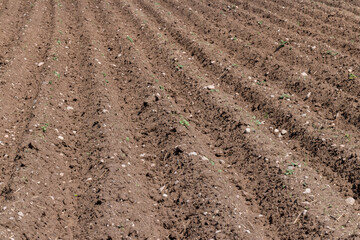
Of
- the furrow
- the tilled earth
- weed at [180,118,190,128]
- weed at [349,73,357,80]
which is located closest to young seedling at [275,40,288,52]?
the tilled earth

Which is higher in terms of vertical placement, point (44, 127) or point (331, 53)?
point (331, 53)

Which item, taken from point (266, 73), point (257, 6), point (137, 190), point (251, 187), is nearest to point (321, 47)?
point (266, 73)

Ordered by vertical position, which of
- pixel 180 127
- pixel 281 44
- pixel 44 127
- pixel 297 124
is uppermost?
pixel 281 44

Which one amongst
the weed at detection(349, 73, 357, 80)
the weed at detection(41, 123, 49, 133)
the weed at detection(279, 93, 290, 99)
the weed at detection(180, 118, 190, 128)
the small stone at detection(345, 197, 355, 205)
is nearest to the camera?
the small stone at detection(345, 197, 355, 205)

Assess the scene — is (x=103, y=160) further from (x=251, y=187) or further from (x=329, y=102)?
(x=329, y=102)

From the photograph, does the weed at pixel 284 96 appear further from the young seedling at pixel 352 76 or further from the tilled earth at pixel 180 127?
the young seedling at pixel 352 76

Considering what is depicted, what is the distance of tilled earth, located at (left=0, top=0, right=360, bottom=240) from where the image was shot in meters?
3.52

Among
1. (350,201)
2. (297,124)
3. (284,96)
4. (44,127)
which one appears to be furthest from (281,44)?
(44,127)

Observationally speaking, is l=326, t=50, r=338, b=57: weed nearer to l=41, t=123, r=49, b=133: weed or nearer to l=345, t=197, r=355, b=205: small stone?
l=345, t=197, r=355, b=205: small stone

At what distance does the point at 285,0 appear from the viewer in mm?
9094

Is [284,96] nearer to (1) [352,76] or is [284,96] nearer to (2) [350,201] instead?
(1) [352,76]

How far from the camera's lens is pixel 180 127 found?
4648mm

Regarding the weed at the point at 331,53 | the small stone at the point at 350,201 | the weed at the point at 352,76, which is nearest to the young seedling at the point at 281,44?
the weed at the point at 331,53

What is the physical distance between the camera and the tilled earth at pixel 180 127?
3521 mm
